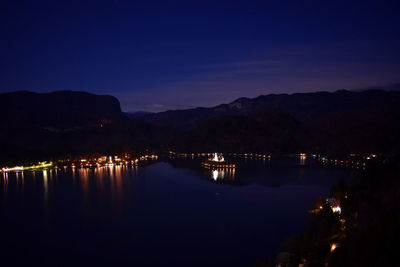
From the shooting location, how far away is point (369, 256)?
362 inches

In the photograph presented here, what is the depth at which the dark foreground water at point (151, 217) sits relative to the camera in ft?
48.6

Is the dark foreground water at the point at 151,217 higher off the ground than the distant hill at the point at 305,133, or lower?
lower

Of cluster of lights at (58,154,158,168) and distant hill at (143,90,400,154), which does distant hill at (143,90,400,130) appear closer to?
distant hill at (143,90,400,154)

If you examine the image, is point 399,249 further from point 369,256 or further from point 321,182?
point 321,182

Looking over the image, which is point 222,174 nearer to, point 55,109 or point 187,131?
point 187,131

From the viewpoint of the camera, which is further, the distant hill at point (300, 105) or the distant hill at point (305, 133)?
the distant hill at point (300, 105)

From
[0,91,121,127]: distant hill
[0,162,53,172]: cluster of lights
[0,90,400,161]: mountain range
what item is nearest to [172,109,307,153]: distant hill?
[0,90,400,161]: mountain range

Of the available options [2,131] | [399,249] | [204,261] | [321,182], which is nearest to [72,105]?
[2,131]

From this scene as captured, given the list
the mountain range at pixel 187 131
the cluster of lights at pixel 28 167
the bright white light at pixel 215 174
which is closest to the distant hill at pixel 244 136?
the mountain range at pixel 187 131

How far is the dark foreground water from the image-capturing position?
14812 millimetres

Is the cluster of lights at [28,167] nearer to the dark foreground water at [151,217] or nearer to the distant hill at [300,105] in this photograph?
the dark foreground water at [151,217]

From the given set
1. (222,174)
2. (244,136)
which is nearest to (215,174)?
(222,174)

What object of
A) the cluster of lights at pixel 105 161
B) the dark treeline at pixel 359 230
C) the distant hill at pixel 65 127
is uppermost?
the distant hill at pixel 65 127

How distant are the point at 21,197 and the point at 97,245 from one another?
1378cm
